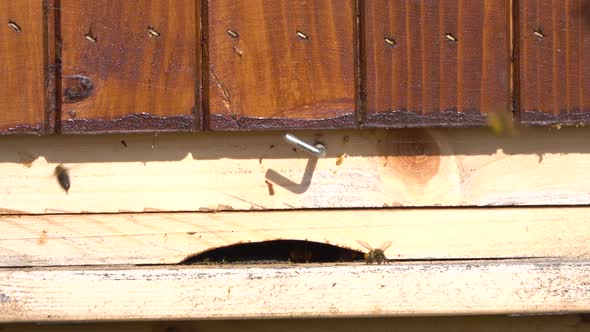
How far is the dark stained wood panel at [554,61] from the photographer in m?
1.56

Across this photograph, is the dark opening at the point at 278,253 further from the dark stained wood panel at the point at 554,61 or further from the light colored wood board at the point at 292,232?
the dark stained wood panel at the point at 554,61

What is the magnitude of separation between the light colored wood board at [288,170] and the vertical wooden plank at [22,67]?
6 centimetres

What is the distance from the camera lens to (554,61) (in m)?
1.57

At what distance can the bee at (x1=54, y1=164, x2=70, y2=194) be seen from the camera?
161cm

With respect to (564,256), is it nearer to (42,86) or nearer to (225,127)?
(225,127)

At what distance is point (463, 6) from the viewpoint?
1560mm

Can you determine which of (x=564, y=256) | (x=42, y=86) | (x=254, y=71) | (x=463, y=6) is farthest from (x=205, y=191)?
(x=564, y=256)

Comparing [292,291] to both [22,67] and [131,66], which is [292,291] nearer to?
[131,66]

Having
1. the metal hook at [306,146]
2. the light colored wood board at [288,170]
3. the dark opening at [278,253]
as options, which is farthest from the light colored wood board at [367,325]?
the metal hook at [306,146]

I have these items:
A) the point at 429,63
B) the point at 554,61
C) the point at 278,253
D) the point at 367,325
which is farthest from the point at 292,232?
the point at 554,61

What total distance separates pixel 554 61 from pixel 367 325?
1.99ft

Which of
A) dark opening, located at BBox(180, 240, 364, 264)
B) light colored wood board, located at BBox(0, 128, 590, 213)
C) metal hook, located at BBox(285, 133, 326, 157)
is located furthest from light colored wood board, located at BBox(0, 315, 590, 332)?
metal hook, located at BBox(285, 133, 326, 157)

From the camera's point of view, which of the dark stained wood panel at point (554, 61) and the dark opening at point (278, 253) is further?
the dark opening at point (278, 253)

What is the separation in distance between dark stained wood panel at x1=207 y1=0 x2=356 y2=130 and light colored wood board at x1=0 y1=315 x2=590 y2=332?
0.40 m
